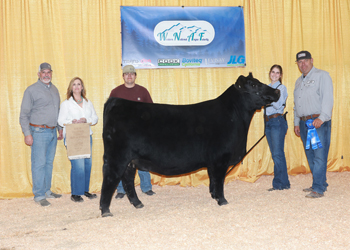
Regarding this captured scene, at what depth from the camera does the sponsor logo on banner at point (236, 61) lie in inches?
217

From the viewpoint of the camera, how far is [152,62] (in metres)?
5.30

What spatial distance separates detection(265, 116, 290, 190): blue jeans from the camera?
465 centimetres

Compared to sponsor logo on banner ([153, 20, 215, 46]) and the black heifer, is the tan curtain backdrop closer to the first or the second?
sponsor logo on banner ([153, 20, 215, 46])

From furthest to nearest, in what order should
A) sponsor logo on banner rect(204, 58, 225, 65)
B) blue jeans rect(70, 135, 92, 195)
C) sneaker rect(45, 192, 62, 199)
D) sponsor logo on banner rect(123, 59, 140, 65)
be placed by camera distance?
sponsor logo on banner rect(204, 58, 225, 65) → sponsor logo on banner rect(123, 59, 140, 65) → sneaker rect(45, 192, 62, 199) → blue jeans rect(70, 135, 92, 195)

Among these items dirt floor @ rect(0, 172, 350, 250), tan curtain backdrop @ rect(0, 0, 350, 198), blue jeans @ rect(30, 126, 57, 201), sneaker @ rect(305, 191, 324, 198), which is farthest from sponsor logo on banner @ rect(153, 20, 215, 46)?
sneaker @ rect(305, 191, 324, 198)

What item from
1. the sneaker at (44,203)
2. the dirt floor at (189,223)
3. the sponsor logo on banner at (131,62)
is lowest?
the dirt floor at (189,223)

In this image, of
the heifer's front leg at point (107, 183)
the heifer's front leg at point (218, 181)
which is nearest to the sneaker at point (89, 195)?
the heifer's front leg at point (107, 183)

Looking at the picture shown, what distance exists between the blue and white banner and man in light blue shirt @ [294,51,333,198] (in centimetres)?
134

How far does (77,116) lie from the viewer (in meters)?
4.52

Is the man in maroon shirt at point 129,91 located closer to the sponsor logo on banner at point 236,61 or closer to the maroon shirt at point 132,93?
the maroon shirt at point 132,93

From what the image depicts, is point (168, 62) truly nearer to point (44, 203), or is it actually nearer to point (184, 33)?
point (184, 33)

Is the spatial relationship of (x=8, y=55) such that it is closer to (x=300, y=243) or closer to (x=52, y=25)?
(x=52, y=25)

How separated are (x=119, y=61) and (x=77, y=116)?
1303 mm

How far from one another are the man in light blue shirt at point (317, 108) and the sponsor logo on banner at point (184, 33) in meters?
1.64
